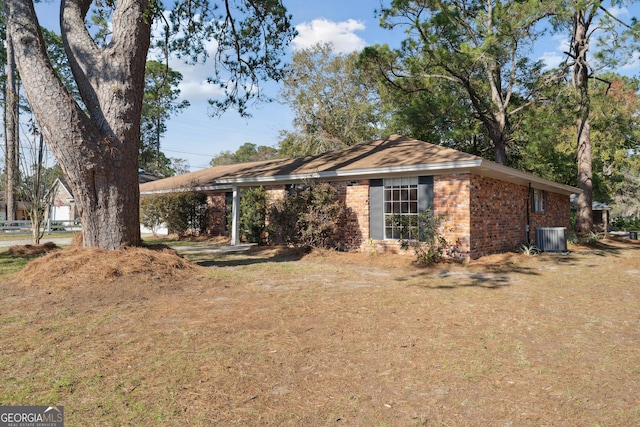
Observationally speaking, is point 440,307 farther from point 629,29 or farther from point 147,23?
point 629,29

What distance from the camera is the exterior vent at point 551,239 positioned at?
41.8 feet

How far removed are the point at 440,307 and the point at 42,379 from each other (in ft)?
15.2

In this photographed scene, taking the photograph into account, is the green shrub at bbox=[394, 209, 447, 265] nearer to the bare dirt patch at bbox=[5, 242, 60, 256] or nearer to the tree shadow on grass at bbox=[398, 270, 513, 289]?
the tree shadow on grass at bbox=[398, 270, 513, 289]

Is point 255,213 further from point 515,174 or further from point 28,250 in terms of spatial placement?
point 515,174

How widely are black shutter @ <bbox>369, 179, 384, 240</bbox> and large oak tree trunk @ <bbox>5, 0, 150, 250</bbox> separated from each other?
6.43 meters

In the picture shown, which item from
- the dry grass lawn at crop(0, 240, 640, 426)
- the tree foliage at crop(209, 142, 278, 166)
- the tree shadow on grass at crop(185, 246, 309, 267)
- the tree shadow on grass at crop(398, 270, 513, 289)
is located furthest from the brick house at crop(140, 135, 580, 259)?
the tree foliage at crop(209, 142, 278, 166)

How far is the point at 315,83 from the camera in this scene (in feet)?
100

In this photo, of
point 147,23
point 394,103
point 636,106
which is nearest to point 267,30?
point 147,23

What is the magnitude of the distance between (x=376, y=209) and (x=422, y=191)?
1.51 meters

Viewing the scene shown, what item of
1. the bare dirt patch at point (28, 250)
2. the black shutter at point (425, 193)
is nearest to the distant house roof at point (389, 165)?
the black shutter at point (425, 193)

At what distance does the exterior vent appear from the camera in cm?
1273

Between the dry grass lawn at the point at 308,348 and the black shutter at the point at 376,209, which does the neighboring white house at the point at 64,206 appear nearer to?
the dry grass lawn at the point at 308,348

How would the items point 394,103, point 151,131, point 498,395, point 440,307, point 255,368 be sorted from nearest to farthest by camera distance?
1. point 498,395
2. point 255,368
3. point 440,307
4. point 394,103
5. point 151,131

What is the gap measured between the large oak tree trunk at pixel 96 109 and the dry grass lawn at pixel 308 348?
0.87 meters
